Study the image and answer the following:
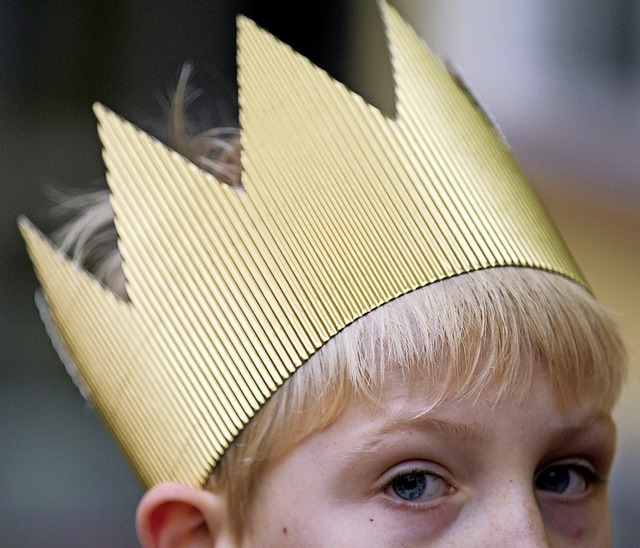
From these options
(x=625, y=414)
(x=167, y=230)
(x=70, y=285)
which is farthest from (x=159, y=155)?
(x=625, y=414)

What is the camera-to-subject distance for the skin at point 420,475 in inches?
37.1

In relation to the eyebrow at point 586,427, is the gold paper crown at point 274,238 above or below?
above

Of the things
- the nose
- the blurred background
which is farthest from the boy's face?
the blurred background

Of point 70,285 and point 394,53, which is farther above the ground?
point 394,53

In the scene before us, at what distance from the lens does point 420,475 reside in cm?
97

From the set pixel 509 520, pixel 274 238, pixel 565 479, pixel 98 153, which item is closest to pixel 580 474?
pixel 565 479

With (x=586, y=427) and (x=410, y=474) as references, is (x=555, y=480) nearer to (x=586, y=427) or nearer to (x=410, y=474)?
(x=586, y=427)

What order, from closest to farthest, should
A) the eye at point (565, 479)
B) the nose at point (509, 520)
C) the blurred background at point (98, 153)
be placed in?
the nose at point (509, 520)
the eye at point (565, 479)
the blurred background at point (98, 153)

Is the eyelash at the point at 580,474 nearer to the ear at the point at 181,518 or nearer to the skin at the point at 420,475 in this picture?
the skin at the point at 420,475

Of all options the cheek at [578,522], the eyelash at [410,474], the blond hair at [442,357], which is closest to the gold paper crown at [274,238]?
the blond hair at [442,357]

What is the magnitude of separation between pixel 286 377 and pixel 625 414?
6.33 feet

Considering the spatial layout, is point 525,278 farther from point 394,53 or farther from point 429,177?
point 394,53

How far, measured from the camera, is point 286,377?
3.19ft

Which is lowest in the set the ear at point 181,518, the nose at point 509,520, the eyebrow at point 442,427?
the nose at point 509,520
